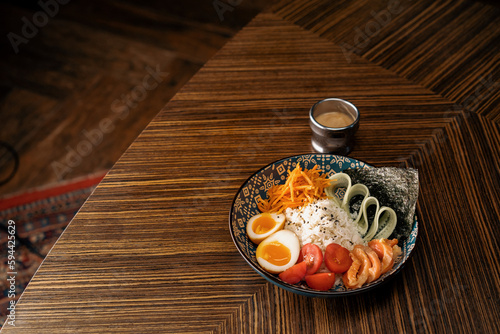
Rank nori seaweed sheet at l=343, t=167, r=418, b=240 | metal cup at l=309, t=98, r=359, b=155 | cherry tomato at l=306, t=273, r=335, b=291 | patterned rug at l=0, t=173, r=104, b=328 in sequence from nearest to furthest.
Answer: cherry tomato at l=306, t=273, r=335, b=291 → nori seaweed sheet at l=343, t=167, r=418, b=240 → metal cup at l=309, t=98, r=359, b=155 → patterned rug at l=0, t=173, r=104, b=328

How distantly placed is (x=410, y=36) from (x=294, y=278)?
4.31ft

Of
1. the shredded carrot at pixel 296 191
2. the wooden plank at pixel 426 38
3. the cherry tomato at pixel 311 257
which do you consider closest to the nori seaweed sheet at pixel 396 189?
the shredded carrot at pixel 296 191

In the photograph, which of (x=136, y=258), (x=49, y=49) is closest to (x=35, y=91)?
(x=49, y=49)

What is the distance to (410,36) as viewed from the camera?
1.91 m

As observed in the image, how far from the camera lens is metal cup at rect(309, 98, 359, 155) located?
1382 millimetres

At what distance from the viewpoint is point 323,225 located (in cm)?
119

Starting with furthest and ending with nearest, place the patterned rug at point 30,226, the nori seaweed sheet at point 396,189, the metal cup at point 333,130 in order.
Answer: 1. the patterned rug at point 30,226
2. the metal cup at point 333,130
3. the nori seaweed sheet at point 396,189

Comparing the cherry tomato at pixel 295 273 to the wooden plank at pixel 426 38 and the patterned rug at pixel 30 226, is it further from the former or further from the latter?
the patterned rug at pixel 30 226

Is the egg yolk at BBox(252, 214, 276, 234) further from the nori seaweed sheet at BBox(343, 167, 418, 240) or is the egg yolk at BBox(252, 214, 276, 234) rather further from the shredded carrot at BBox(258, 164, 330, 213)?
the nori seaweed sheet at BBox(343, 167, 418, 240)

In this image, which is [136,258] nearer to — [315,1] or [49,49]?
[315,1]

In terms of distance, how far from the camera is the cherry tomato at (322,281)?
42.7 inches

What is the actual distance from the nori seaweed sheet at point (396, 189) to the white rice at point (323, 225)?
0.11m

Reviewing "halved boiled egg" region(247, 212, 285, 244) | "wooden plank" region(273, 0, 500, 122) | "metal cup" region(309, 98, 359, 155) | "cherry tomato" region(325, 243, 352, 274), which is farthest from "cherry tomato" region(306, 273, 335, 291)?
"wooden plank" region(273, 0, 500, 122)

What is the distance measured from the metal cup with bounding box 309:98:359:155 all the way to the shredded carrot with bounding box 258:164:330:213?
153 mm
